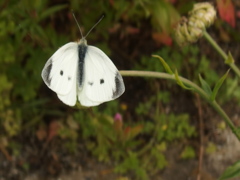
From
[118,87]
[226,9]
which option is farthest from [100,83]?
[226,9]

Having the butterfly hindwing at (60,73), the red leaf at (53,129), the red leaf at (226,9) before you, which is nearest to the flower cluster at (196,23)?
the red leaf at (226,9)

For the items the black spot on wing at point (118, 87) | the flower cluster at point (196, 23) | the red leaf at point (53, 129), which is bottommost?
the red leaf at point (53, 129)

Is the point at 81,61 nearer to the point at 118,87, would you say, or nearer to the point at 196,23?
the point at 118,87

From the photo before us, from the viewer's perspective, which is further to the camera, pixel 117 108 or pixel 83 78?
pixel 117 108

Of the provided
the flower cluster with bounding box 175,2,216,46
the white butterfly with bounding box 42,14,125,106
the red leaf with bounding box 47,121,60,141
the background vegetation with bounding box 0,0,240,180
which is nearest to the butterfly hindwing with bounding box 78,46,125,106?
the white butterfly with bounding box 42,14,125,106

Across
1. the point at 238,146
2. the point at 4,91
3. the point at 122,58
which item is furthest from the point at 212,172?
the point at 4,91

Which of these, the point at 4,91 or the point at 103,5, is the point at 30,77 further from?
the point at 103,5

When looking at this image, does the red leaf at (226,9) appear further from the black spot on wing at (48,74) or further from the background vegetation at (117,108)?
the black spot on wing at (48,74)

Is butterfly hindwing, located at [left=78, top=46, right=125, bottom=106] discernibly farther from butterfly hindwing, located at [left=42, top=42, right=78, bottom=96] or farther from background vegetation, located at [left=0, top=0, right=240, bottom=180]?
background vegetation, located at [left=0, top=0, right=240, bottom=180]
